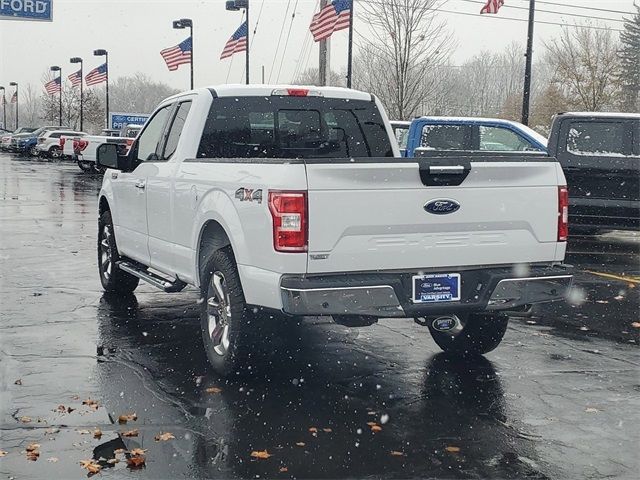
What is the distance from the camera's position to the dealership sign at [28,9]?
83.2ft

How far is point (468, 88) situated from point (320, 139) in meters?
101

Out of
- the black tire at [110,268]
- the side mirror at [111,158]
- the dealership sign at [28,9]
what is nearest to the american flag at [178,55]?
the dealership sign at [28,9]

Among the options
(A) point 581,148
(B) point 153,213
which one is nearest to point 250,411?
(B) point 153,213

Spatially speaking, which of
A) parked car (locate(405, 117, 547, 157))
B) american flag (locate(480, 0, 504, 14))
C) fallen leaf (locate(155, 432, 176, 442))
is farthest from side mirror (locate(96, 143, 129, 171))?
american flag (locate(480, 0, 504, 14))

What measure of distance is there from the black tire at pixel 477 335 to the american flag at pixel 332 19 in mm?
17255

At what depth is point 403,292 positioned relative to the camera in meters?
5.44

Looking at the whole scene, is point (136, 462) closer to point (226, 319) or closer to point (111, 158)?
point (226, 319)

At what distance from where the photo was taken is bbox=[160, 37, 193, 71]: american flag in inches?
1324

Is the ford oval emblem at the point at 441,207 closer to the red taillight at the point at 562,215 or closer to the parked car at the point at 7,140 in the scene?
the red taillight at the point at 562,215

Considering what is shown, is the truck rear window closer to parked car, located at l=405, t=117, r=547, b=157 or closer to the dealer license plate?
the dealer license plate

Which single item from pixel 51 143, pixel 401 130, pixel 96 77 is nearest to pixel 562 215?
pixel 401 130

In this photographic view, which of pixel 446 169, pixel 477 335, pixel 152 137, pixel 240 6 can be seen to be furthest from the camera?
pixel 240 6

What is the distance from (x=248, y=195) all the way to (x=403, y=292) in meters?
1.16

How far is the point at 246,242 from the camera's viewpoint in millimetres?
5617
